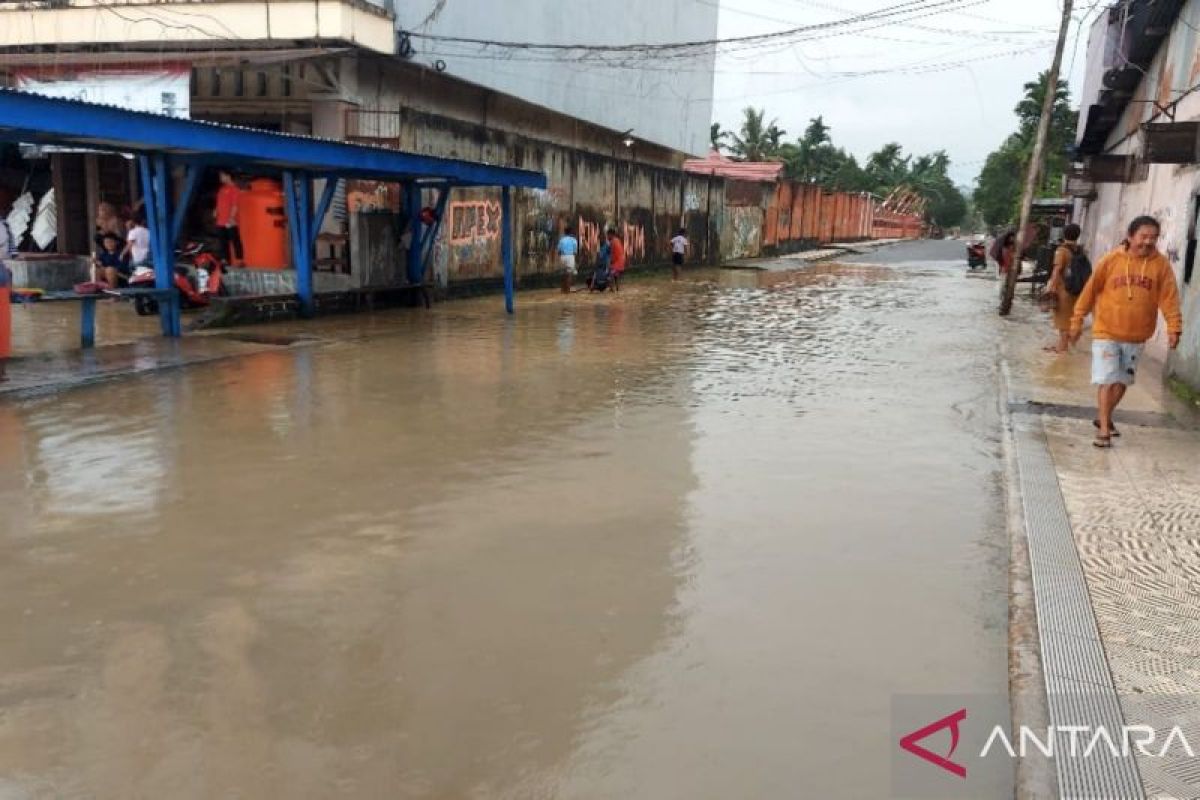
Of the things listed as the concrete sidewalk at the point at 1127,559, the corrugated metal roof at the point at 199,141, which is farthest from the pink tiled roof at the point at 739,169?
the concrete sidewalk at the point at 1127,559

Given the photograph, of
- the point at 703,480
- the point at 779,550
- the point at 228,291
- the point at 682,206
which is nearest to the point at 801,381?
the point at 703,480

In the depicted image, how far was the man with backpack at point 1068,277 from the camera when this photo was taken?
12.6 m

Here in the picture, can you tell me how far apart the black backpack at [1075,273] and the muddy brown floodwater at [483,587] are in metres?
4.31

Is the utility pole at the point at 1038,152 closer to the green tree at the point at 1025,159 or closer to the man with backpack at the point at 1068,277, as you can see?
the man with backpack at the point at 1068,277

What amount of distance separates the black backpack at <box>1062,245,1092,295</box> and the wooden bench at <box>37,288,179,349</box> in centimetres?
1126

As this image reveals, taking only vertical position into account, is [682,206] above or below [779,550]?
above

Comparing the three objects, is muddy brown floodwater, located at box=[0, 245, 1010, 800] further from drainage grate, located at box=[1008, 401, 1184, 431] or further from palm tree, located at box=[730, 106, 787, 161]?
palm tree, located at box=[730, 106, 787, 161]

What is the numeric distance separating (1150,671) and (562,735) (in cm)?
217

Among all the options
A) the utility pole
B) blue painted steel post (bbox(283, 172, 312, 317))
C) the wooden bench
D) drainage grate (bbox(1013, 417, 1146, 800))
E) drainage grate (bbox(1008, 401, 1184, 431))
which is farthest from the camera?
the utility pole

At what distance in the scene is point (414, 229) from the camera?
17203 millimetres

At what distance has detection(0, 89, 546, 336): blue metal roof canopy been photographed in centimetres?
910

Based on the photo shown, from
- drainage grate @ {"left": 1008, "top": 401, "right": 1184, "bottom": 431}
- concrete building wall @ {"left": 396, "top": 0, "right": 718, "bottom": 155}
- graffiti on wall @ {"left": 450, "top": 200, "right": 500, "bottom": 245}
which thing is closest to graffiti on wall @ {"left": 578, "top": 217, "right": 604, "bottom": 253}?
concrete building wall @ {"left": 396, "top": 0, "right": 718, "bottom": 155}

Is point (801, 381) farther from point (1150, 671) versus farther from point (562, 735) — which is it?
point (562, 735)

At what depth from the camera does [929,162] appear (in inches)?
3848
